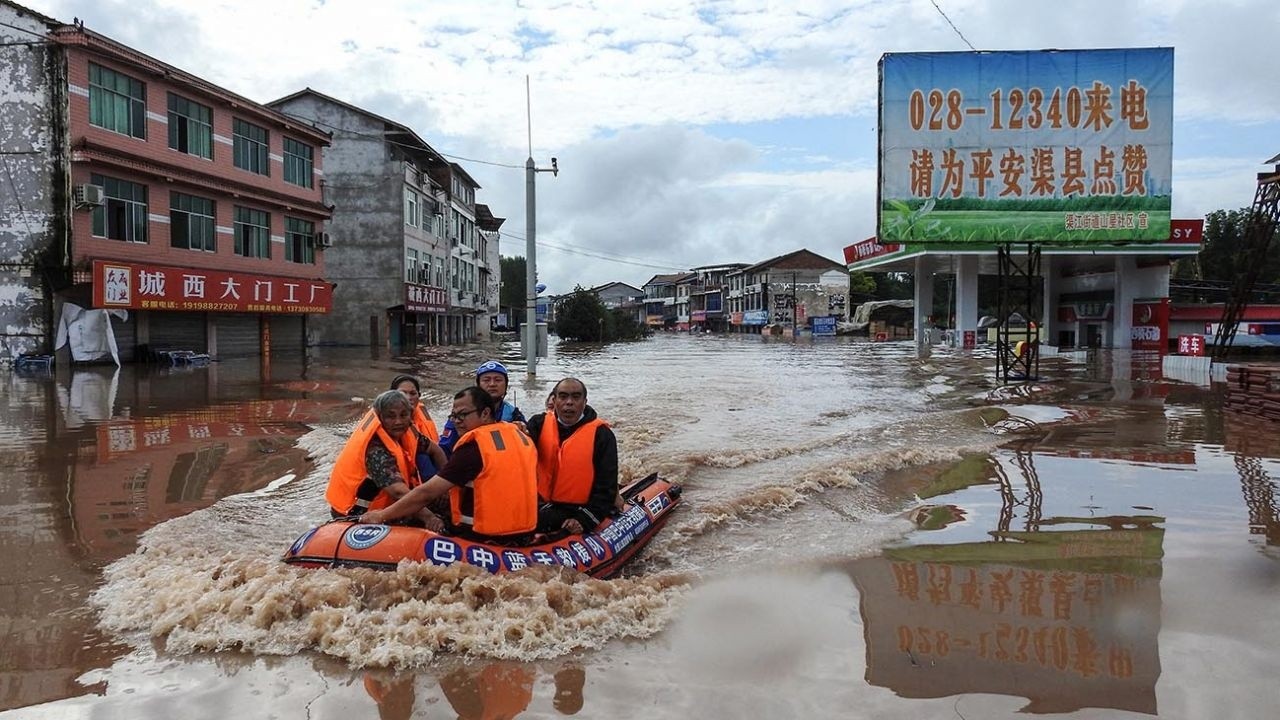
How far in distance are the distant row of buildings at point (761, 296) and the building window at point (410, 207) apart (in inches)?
713

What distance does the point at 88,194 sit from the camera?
22.3 metres

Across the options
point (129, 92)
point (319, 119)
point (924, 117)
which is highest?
point (319, 119)

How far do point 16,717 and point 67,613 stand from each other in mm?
1562

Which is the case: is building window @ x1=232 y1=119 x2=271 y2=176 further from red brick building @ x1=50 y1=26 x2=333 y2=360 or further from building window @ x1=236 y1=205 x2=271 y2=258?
building window @ x1=236 y1=205 x2=271 y2=258

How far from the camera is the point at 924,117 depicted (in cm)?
1803

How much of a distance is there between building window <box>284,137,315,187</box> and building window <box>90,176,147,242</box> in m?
7.43

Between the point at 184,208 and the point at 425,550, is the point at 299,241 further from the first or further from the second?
the point at 425,550

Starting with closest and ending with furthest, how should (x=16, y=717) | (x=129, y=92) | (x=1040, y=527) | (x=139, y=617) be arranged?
(x=16, y=717) < (x=139, y=617) < (x=1040, y=527) < (x=129, y=92)

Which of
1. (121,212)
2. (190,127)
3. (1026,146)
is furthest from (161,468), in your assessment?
(190,127)

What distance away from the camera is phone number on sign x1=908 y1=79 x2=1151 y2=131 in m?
17.9

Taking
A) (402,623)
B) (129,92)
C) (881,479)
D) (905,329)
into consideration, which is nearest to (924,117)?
(881,479)

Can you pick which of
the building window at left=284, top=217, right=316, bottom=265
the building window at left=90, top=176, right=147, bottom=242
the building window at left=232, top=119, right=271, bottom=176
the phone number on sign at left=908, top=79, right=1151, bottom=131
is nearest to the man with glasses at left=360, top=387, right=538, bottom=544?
the phone number on sign at left=908, top=79, right=1151, bottom=131

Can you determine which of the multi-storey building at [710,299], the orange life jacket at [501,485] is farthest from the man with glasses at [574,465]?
the multi-storey building at [710,299]

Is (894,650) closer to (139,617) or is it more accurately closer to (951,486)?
(139,617)
